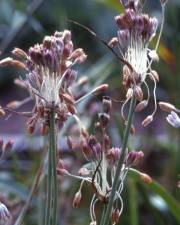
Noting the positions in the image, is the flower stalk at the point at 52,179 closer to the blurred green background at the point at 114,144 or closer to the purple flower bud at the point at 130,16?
the purple flower bud at the point at 130,16

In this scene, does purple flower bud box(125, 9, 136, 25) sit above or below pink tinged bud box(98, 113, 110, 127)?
above

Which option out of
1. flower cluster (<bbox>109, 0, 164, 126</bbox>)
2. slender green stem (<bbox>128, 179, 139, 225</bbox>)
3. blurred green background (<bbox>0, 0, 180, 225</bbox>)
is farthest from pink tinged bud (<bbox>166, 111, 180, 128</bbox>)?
slender green stem (<bbox>128, 179, 139, 225</bbox>)

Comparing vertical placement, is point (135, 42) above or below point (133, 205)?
above

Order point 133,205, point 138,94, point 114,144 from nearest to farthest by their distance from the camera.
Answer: point 138,94 < point 133,205 < point 114,144

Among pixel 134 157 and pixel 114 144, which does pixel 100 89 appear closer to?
pixel 134 157

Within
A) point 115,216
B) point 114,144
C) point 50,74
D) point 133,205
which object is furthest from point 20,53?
point 114,144

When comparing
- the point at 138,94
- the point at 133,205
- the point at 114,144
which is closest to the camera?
the point at 138,94

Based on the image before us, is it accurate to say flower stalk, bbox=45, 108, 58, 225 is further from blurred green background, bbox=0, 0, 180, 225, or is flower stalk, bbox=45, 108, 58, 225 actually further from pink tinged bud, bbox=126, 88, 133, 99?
blurred green background, bbox=0, 0, 180, 225

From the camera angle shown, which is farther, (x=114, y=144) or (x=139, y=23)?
(x=114, y=144)

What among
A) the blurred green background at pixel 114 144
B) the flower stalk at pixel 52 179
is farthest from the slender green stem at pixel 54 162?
the blurred green background at pixel 114 144
